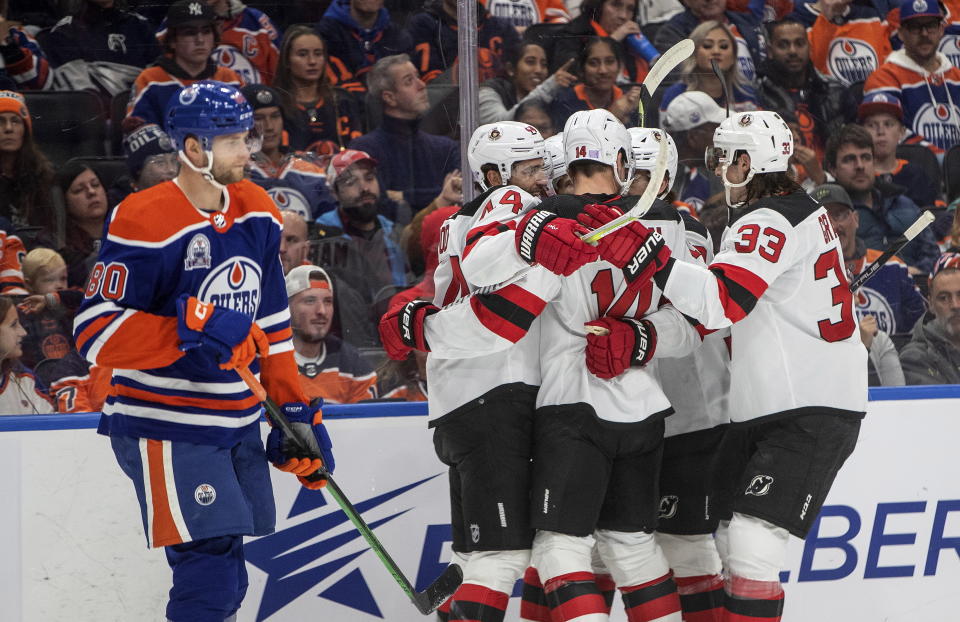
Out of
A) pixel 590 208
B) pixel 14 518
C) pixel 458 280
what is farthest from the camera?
pixel 14 518

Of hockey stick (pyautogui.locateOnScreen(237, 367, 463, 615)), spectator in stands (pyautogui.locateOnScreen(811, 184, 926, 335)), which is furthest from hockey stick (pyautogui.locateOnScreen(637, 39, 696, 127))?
spectator in stands (pyautogui.locateOnScreen(811, 184, 926, 335))

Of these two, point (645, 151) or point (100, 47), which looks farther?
point (100, 47)

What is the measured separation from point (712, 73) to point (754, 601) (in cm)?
255

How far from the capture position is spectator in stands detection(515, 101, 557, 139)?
4.04m

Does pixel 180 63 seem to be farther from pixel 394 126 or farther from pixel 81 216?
pixel 394 126

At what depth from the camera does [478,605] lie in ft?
8.03

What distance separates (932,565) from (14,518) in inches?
106

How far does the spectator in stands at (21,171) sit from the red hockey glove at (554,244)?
2.14 metres

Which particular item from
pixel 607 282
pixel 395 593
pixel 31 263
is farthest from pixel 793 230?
pixel 31 263

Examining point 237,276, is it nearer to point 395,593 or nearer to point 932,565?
point 395,593

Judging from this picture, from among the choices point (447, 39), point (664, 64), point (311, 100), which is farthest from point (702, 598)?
point (311, 100)

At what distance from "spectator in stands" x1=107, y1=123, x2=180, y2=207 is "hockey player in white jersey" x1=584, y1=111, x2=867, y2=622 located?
2.17 metres

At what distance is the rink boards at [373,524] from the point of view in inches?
116

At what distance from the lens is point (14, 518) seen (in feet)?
9.66
